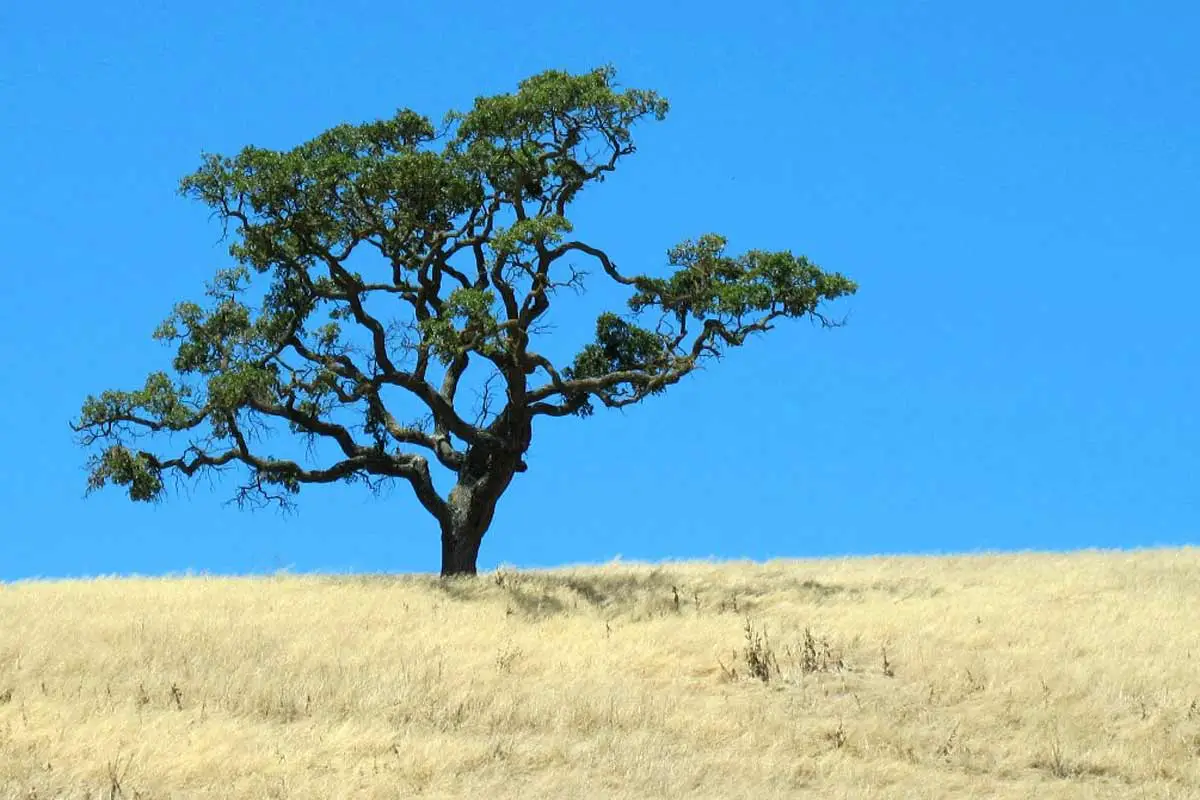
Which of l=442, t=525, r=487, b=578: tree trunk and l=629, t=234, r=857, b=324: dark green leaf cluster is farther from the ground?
l=629, t=234, r=857, b=324: dark green leaf cluster

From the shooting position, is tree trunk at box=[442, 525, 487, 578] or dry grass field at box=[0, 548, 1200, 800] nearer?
dry grass field at box=[0, 548, 1200, 800]

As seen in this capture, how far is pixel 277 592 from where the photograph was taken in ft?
84.0

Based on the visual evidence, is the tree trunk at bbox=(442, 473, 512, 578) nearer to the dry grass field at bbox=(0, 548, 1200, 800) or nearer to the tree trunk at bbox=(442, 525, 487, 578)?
the tree trunk at bbox=(442, 525, 487, 578)

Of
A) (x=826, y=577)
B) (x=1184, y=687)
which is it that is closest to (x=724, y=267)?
(x=826, y=577)

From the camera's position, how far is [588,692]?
18.5m

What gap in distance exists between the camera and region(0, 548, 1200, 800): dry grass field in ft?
49.6

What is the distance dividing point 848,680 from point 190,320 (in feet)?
53.8

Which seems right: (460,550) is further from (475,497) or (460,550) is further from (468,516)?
(475,497)

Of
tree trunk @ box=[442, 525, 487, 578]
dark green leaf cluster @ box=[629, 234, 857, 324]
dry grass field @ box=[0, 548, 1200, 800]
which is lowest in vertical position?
dry grass field @ box=[0, 548, 1200, 800]

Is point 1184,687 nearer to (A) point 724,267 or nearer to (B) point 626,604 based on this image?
(B) point 626,604

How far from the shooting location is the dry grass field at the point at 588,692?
49.6 ft

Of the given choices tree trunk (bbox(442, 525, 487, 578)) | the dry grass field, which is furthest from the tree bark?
the dry grass field

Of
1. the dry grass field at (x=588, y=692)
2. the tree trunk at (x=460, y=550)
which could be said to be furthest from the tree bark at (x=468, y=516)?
the dry grass field at (x=588, y=692)

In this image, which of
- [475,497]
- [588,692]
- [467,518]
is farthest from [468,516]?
[588,692]
